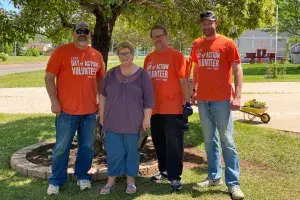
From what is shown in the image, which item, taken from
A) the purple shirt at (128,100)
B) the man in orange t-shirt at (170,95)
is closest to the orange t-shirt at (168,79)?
the man in orange t-shirt at (170,95)

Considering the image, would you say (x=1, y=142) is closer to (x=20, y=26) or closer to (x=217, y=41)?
(x=20, y=26)

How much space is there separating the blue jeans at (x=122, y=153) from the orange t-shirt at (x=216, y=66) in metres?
0.92

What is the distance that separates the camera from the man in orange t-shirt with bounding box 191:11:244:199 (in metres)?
4.55

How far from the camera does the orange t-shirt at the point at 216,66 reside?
4.55 metres

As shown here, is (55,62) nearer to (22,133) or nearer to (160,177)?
(160,177)

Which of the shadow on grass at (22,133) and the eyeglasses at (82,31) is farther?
the shadow on grass at (22,133)

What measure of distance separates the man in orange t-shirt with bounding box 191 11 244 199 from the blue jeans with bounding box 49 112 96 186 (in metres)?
1.29

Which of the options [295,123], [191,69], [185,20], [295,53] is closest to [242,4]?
[185,20]

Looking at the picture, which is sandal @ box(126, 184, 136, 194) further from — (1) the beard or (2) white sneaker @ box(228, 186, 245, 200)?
(1) the beard

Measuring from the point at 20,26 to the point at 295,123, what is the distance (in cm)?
684

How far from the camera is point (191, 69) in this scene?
5.14 m

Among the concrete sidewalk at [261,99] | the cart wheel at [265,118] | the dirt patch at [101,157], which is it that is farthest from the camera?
the concrete sidewalk at [261,99]

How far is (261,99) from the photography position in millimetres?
14477

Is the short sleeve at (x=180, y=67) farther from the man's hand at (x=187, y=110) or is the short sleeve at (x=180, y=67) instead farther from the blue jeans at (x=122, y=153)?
the blue jeans at (x=122, y=153)
